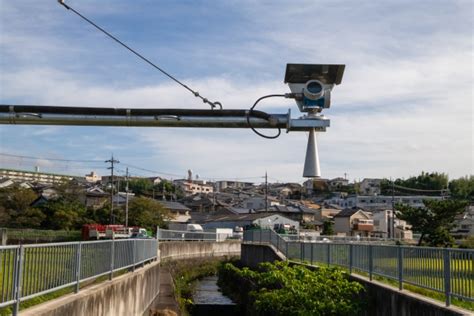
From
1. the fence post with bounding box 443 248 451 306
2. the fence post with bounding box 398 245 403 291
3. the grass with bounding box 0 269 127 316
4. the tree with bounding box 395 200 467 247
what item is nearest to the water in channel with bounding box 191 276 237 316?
the grass with bounding box 0 269 127 316

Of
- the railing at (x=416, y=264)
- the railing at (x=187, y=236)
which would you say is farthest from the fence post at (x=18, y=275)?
the railing at (x=187, y=236)

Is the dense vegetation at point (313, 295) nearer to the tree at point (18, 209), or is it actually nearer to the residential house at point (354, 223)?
the tree at point (18, 209)

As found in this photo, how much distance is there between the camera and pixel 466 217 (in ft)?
277

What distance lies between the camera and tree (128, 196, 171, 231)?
2685 inches

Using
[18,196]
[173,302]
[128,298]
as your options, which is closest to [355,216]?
[18,196]

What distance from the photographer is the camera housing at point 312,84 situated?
8.09 metres

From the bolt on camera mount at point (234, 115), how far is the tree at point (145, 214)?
2373 inches

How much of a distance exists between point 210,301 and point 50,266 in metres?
19.7

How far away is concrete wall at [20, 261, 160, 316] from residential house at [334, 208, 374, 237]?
2498 inches

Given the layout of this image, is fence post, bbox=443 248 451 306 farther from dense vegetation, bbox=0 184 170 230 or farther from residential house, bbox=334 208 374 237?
residential house, bbox=334 208 374 237

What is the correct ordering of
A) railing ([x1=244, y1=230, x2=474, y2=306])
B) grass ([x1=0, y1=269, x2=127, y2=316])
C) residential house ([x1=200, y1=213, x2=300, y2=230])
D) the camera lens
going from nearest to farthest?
grass ([x1=0, y1=269, x2=127, y2=316]) → the camera lens → railing ([x1=244, y1=230, x2=474, y2=306]) → residential house ([x1=200, y1=213, x2=300, y2=230])

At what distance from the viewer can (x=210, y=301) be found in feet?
90.5

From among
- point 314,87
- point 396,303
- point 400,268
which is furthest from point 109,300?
point 314,87

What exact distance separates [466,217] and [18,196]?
204 feet
